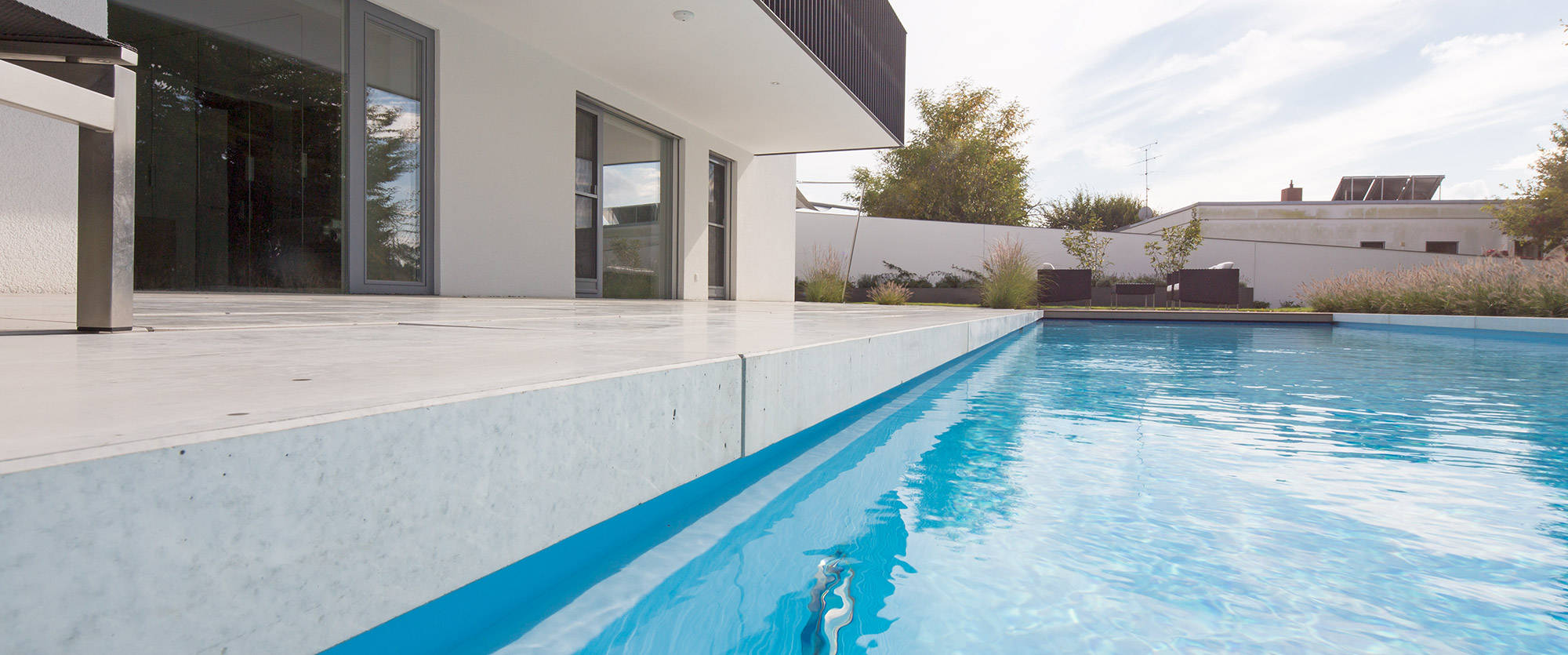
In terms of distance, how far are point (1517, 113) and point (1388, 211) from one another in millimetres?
3713

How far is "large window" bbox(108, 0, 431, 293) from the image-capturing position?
401 cm

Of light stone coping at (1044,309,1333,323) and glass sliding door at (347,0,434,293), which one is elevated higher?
glass sliding door at (347,0,434,293)

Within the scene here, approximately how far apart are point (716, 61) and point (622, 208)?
72.0 inches

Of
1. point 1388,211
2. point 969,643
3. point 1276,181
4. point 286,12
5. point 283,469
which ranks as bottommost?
point 969,643

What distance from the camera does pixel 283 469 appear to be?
0.51m

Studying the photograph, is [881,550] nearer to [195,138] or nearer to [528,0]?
[528,0]

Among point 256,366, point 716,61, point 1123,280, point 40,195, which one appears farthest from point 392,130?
point 1123,280

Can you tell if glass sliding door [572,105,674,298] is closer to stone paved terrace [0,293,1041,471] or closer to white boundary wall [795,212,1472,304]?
stone paved terrace [0,293,1041,471]

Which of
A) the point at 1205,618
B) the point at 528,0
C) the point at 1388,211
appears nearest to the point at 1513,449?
the point at 1205,618

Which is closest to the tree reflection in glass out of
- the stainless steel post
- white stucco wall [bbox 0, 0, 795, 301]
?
white stucco wall [bbox 0, 0, 795, 301]

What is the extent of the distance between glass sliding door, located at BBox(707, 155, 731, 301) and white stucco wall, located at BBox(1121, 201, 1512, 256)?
16.4 m

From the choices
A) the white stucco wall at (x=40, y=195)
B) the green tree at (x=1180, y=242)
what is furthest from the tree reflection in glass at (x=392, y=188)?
the green tree at (x=1180, y=242)

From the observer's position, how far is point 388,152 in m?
4.41

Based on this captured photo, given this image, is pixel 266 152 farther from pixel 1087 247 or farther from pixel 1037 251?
pixel 1037 251
